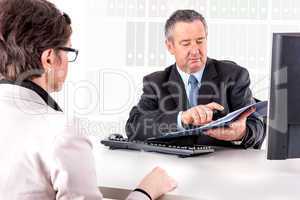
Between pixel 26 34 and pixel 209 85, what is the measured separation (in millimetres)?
1562

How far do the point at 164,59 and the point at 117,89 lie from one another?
17.7 inches

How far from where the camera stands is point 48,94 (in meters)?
1.26

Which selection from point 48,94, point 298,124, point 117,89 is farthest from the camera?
point 117,89

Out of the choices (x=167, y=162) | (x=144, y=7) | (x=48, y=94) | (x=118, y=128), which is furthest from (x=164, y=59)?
(x=48, y=94)

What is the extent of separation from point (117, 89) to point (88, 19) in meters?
0.59

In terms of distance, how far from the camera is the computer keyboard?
5.78 ft

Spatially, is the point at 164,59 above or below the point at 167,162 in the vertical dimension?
above

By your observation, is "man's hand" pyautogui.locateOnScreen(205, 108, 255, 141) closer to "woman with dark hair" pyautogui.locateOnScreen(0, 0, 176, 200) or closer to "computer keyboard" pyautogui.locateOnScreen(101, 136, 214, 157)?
"computer keyboard" pyautogui.locateOnScreen(101, 136, 214, 157)

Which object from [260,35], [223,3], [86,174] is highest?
[223,3]

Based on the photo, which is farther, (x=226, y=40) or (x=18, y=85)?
(x=226, y=40)

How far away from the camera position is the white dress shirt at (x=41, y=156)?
1093mm

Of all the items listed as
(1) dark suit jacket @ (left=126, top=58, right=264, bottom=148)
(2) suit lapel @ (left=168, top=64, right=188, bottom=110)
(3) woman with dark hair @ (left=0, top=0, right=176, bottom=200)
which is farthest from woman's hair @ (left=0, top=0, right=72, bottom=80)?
(2) suit lapel @ (left=168, top=64, right=188, bottom=110)

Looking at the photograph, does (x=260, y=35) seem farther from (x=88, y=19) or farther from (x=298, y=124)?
(x=298, y=124)

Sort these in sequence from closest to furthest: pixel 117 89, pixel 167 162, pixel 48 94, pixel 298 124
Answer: pixel 48 94 < pixel 298 124 < pixel 167 162 < pixel 117 89
